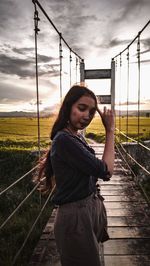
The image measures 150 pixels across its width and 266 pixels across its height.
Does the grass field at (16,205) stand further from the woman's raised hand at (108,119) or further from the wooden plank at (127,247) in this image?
the wooden plank at (127,247)

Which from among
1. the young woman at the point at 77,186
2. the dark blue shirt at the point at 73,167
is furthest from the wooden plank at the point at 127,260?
the dark blue shirt at the point at 73,167

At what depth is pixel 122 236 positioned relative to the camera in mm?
2680

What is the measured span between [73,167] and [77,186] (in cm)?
Answer: 9

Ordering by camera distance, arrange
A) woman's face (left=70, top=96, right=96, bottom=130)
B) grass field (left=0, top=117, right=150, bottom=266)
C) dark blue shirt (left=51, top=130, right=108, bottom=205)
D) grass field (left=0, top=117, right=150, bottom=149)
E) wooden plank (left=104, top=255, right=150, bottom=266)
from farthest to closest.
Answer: grass field (left=0, top=117, right=150, bottom=149) → grass field (left=0, top=117, right=150, bottom=266) → wooden plank (left=104, top=255, right=150, bottom=266) → woman's face (left=70, top=96, right=96, bottom=130) → dark blue shirt (left=51, top=130, right=108, bottom=205)

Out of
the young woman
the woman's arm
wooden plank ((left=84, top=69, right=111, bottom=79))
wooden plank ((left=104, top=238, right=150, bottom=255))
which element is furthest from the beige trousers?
wooden plank ((left=84, top=69, right=111, bottom=79))

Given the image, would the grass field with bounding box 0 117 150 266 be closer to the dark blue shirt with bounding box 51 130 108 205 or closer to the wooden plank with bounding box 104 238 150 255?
the dark blue shirt with bounding box 51 130 108 205

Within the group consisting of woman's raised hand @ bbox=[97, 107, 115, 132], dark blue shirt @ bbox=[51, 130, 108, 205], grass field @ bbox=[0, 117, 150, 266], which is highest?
woman's raised hand @ bbox=[97, 107, 115, 132]

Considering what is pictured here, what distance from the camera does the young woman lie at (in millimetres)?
1239

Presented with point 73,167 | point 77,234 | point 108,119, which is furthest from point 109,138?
point 77,234

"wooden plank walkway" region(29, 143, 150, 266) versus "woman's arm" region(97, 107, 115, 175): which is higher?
"woman's arm" region(97, 107, 115, 175)

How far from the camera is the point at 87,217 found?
1287 mm

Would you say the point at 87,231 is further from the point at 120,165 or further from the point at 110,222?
the point at 120,165

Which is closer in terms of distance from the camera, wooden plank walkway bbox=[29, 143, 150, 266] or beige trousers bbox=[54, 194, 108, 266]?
beige trousers bbox=[54, 194, 108, 266]

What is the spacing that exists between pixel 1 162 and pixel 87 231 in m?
7.57
